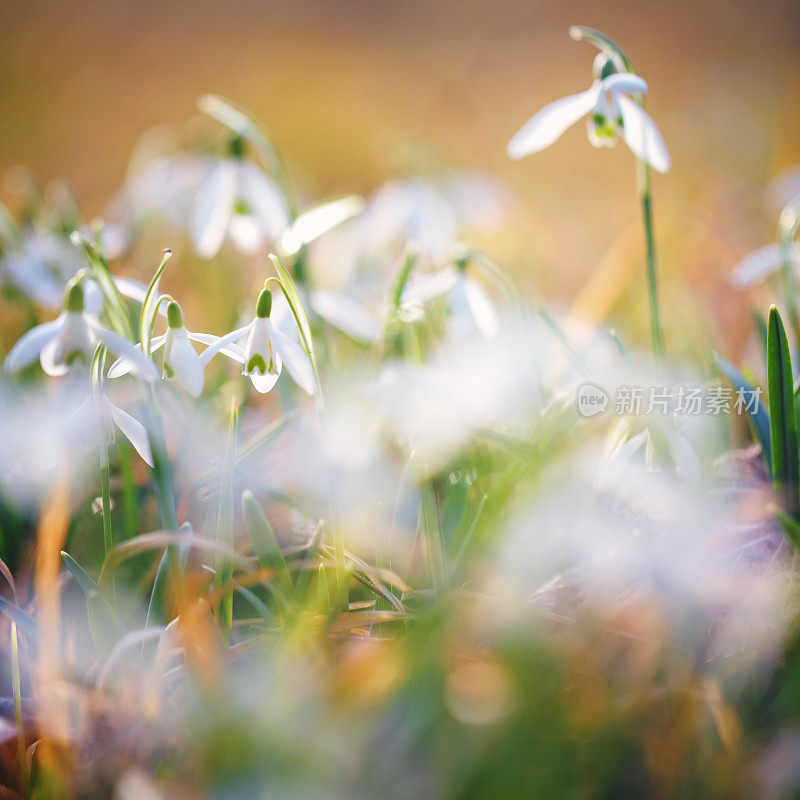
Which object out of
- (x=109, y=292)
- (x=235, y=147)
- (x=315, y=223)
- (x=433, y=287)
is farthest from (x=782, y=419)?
(x=235, y=147)

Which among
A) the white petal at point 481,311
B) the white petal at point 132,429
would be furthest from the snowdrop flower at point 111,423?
the white petal at point 481,311

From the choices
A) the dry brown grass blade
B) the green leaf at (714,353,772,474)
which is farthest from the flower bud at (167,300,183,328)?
the green leaf at (714,353,772,474)

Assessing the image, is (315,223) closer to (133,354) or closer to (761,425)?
(133,354)

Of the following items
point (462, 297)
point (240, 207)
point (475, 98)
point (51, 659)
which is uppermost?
point (475, 98)

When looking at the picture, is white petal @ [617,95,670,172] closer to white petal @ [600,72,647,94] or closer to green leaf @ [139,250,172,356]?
white petal @ [600,72,647,94]

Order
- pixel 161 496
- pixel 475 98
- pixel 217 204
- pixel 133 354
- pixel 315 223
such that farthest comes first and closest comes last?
pixel 475 98 < pixel 217 204 < pixel 315 223 < pixel 161 496 < pixel 133 354
